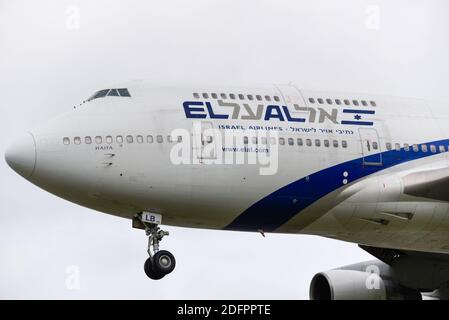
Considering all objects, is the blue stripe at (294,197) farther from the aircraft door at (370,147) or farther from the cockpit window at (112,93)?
the cockpit window at (112,93)

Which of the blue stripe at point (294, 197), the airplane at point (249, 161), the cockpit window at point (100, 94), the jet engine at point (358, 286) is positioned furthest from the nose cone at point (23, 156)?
the jet engine at point (358, 286)

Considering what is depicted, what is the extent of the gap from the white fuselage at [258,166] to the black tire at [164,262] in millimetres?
1227

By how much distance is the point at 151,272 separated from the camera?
109 feet

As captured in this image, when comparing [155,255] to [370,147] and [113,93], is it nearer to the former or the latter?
[113,93]

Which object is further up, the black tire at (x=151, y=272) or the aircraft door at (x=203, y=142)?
the aircraft door at (x=203, y=142)

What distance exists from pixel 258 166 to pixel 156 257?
3.60 meters

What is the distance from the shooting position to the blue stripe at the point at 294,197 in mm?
34469

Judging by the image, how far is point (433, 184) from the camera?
35969 millimetres
